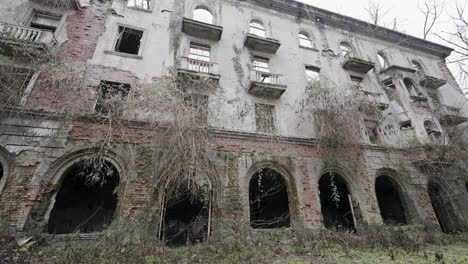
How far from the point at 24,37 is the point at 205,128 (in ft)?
27.4

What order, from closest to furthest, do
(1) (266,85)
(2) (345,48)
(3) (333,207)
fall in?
(1) (266,85)
(3) (333,207)
(2) (345,48)

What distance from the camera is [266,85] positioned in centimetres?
1028

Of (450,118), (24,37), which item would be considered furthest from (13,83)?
(450,118)

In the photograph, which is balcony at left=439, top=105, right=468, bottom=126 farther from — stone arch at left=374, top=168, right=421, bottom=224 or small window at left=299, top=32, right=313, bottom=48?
small window at left=299, top=32, right=313, bottom=48

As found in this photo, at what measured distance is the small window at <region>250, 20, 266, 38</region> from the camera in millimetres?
13305

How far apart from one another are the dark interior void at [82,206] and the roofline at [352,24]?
14.6m

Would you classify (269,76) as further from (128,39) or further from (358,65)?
(128,39)

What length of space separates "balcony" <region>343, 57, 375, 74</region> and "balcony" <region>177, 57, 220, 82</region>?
29.6ft

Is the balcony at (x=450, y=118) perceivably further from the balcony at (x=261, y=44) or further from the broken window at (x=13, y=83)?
the broken window at (x=13, y=83)

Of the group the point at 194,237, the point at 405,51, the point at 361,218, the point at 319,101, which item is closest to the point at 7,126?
the point at 194,237

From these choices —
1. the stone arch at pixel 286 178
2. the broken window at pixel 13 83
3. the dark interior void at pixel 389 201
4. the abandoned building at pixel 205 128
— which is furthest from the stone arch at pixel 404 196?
the broken window at pixel 13 83

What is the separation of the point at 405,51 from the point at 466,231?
1356cm

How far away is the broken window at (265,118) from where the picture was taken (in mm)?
10117

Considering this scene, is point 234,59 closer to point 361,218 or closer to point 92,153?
point 92,153
